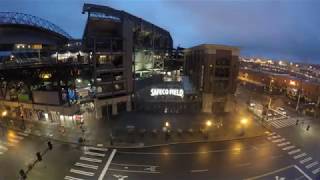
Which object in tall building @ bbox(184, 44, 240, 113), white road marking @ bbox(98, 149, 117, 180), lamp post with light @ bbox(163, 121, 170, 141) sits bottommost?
white road marking @ bbox(98, 149, 117, 180)

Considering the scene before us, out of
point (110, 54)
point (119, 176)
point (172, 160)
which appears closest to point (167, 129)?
point (172, 160)

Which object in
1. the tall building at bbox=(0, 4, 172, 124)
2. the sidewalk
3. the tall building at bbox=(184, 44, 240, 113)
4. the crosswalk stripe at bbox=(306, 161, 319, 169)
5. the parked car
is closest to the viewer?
the crosswalk stripe at bbox=(306, 161, 319, 169)

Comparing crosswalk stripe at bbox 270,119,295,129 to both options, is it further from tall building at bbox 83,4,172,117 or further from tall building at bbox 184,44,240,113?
tall building at bbox 83,4,172,117

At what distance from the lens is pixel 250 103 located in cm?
7150

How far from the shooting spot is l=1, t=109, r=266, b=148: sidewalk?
4178 centimetres

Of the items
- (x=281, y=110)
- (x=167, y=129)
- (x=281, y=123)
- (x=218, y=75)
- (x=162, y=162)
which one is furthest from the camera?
(x=281, y=110)

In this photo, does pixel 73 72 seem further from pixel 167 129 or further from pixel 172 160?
pixel 172 160

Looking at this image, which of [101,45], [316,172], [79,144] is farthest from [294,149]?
[101,45]

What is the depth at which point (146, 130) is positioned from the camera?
150 feet

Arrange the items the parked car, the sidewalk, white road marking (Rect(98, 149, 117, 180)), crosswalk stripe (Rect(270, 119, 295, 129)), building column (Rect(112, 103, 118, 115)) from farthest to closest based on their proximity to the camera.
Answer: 1. the parked car
2. building column (Rect(112, 103, 118, 115))
3. crosswalk stripe (Rect(270, 119, 295, 129))
4. the sidewalk
5. white road marking (Rect(98, 149, 117, 180))

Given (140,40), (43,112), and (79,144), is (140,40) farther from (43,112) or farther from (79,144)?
(79,144)

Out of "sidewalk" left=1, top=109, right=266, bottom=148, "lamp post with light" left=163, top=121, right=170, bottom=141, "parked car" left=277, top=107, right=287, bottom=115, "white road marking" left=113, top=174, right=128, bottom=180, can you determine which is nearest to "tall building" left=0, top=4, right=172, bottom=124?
"sidewalk" left=1, top=109, right=266, bottom=148

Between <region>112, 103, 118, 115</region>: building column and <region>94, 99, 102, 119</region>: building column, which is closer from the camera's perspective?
<region>94, 99, 102, 119</region>: building column

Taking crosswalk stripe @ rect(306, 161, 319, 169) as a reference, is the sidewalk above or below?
above
